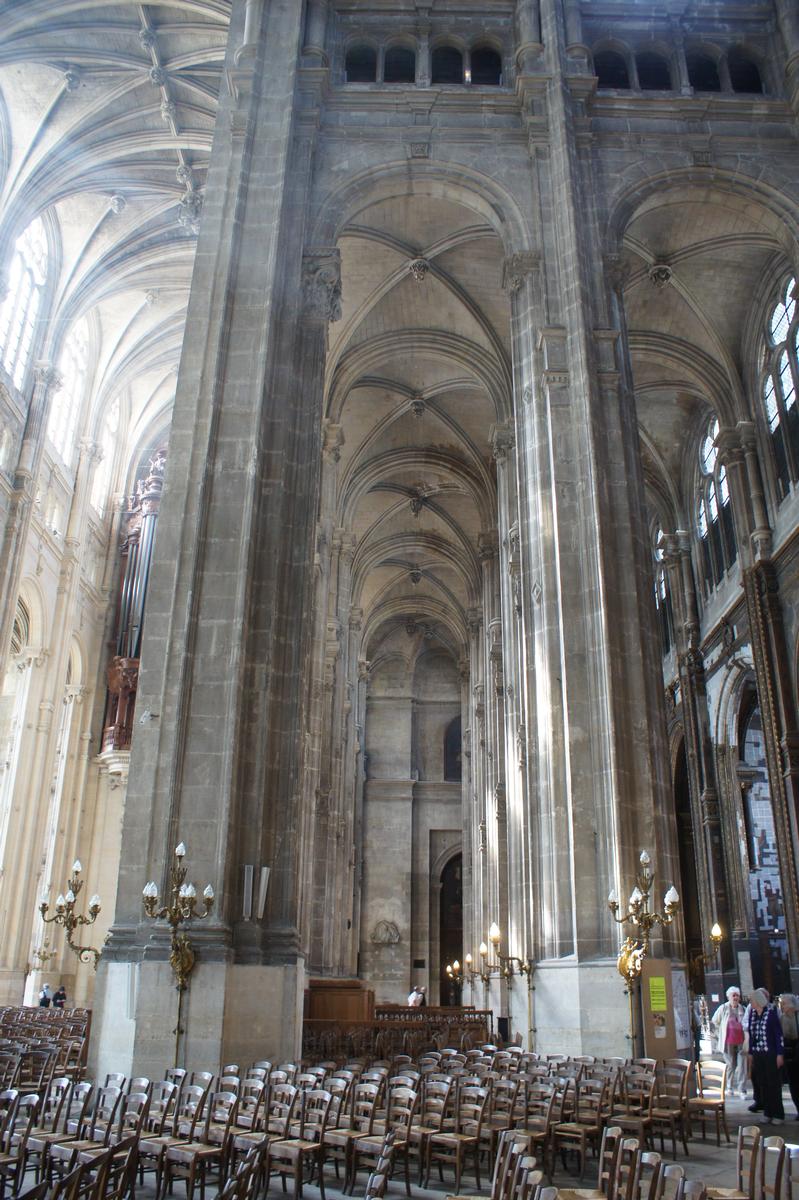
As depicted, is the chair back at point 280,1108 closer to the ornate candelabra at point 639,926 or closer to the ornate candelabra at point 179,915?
the ornate candelabra at point 179,915

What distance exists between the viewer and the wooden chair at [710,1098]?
10.3 meters

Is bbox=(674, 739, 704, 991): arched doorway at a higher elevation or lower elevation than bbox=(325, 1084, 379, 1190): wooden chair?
higher

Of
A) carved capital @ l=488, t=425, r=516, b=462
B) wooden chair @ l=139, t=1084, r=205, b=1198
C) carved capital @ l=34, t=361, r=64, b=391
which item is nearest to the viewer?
wooden chair @ l=139, t=1084, r=205, b=1198

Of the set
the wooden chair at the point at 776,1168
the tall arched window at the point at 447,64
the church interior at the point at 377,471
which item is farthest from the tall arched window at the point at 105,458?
the wooden chair at the point at 776,1168

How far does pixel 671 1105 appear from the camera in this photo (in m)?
9.86

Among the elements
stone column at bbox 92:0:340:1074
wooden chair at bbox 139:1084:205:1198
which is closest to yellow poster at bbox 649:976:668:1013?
stone column at bbox 92:0:340:1074

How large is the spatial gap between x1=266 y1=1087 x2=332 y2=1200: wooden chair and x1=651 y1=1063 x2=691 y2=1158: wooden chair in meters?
3.28

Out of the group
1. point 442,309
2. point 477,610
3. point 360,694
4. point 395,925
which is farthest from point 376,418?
point 395,925

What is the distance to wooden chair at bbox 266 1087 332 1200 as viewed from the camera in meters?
7.32

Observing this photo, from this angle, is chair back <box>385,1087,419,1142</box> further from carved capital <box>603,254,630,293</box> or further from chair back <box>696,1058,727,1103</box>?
carved capital <box>603,254,630,293</box>

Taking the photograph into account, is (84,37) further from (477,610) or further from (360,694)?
(360,694)

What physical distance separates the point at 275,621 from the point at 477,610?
22107mm

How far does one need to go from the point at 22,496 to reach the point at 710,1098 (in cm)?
2097

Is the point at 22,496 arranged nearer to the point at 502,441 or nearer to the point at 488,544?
the point at 502,441
